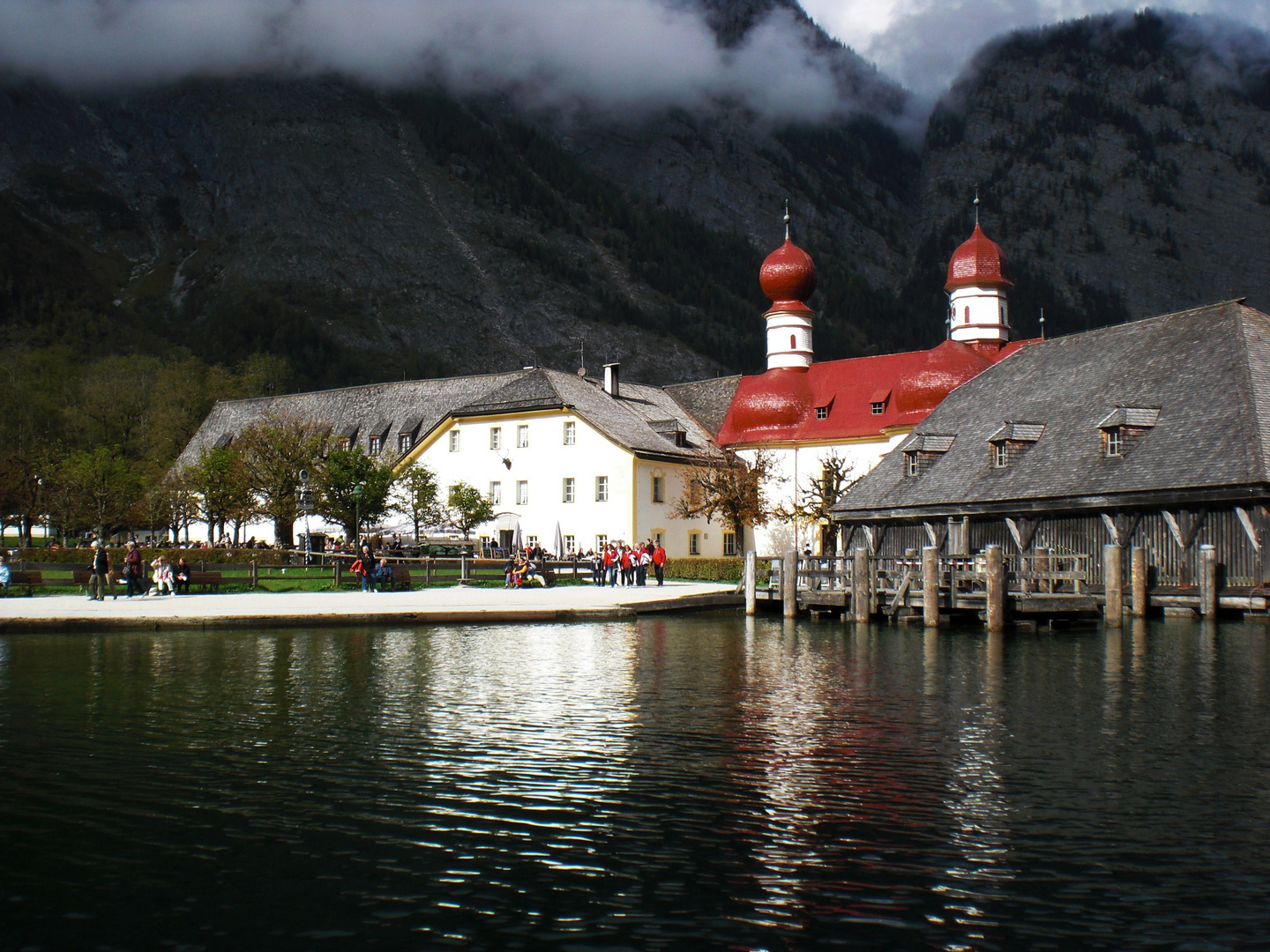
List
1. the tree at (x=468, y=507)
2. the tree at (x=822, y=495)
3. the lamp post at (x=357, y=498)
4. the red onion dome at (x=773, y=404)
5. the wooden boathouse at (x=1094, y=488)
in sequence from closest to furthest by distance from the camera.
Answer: the wooden boathouse at (x=1094, y=488), the lamp post at (x=357, y=498), the tree at (x=822, y=495), the tree at (x=468, y=507), the red onion dome at (x=773, y=404)

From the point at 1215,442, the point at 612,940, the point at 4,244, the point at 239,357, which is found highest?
the point at 4,244

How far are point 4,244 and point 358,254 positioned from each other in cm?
5179

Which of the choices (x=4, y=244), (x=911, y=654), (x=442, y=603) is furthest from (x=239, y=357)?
(x=911, y=654)

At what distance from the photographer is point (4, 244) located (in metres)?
189

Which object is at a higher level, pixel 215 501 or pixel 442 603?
pixel 215 501

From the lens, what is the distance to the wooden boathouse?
32688 millimetres

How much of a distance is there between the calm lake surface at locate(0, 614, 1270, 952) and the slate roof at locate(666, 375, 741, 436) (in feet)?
191

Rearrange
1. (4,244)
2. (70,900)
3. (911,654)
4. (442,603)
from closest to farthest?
(70,900)
(911,654)
(442,603)
(4,244)

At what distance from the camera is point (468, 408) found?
71.6 m

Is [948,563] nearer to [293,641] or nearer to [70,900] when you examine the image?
[293,641]

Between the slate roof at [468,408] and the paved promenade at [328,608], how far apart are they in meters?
27.5

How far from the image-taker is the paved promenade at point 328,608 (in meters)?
28.0

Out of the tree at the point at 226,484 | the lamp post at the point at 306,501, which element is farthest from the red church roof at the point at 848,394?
the tree at the point at 226,484

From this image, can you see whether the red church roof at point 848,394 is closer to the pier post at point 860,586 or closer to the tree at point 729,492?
the tree at point 729,492
